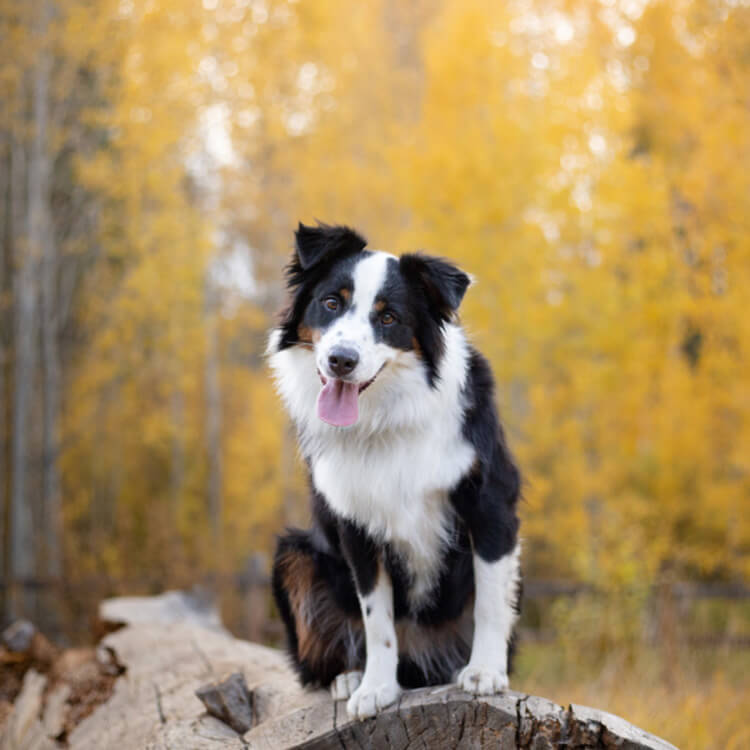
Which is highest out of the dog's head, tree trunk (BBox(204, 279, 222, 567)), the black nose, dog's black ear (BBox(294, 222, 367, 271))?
dog's black ear (BBox(294, 222, 367, 271))

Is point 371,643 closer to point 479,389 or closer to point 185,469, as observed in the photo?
point 479,389

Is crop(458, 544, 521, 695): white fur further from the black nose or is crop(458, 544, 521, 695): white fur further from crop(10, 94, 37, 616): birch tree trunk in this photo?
crop(10, 94, 37, 616): birch tree trunk

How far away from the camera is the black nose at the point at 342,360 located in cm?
233

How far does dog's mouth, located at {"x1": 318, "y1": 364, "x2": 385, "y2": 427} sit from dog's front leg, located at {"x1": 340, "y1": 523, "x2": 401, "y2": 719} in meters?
0.36

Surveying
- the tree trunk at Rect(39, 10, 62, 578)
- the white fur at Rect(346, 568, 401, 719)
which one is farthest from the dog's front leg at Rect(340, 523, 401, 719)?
the tree trunk at Rect(39, 10, 62, 578)

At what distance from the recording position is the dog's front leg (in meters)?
2.50

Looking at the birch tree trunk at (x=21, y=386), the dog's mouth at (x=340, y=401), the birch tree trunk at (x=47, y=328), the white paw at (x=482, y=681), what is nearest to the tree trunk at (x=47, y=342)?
the birch tree trunk at (x=47, y=328)

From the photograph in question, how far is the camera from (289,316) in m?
2.68

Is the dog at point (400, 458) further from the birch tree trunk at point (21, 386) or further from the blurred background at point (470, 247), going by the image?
the birch tree trunk at point (21, 386)

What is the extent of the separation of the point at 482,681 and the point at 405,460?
0.69 metres

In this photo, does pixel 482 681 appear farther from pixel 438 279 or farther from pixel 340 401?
pixel 438 279

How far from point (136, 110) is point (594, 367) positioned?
6356mm

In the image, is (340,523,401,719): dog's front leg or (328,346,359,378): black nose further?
(340,523,401,719): dog's front leg

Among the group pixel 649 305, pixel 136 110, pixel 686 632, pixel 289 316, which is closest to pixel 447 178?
pixel 649 305
